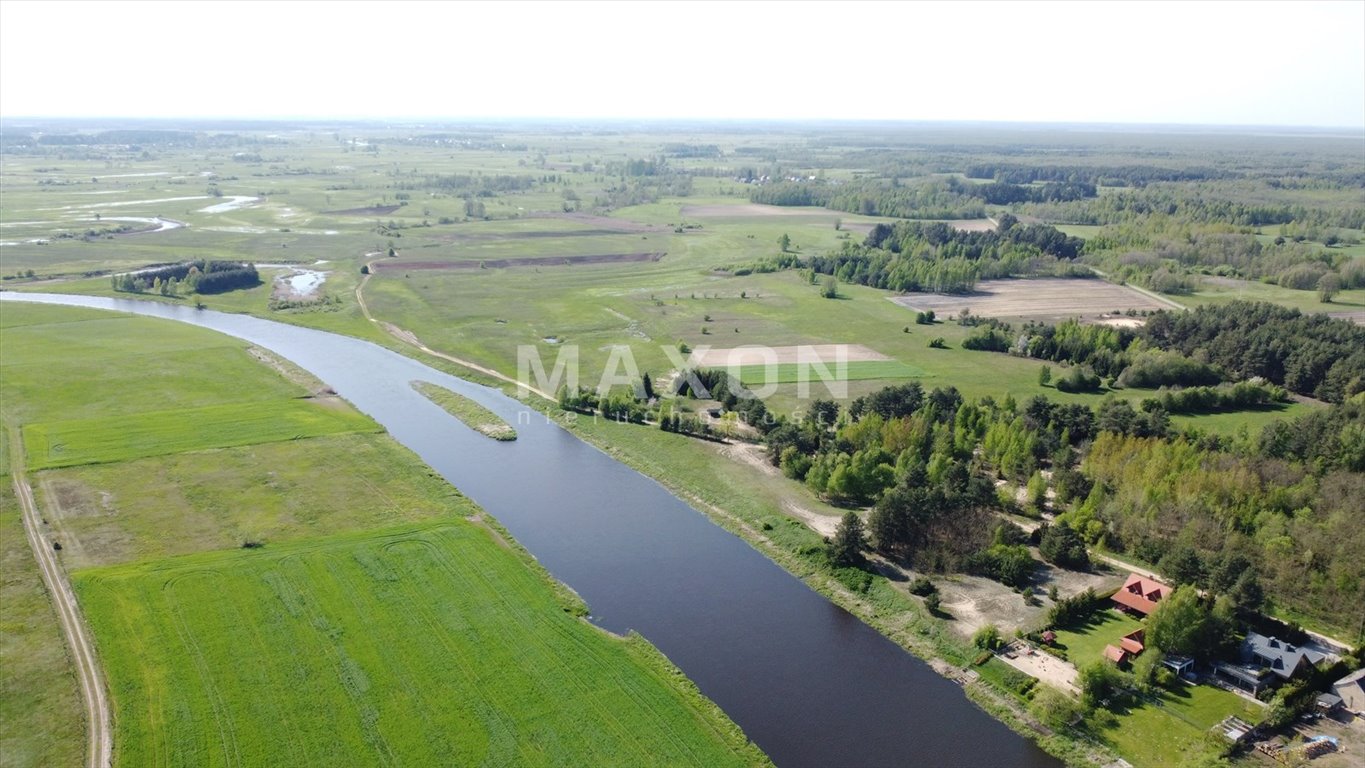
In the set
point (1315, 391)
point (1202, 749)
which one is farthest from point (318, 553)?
point (1315, 391)

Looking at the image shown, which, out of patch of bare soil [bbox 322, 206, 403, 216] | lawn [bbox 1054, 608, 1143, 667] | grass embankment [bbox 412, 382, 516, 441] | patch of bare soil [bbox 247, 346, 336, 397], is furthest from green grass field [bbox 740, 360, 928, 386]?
patch of bare soil [bbox 322, 206, 403, 216]

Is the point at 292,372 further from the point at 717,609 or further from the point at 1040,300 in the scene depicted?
the point at 1040,300

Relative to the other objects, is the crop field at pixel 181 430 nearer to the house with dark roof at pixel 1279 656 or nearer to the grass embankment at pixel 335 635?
the grass embankment at pixel 335 635

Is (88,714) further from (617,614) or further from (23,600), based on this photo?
(617,614)

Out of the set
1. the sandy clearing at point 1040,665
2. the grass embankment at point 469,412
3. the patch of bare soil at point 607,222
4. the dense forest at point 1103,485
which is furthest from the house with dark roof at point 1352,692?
the patch of bare soil at point 607,222

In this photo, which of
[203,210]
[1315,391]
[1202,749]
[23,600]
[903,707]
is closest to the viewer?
[1202,749]

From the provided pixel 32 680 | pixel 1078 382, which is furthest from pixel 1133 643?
pixel 32 680
